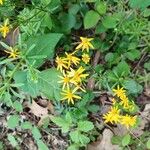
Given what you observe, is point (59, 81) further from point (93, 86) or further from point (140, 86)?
point (140, 86)

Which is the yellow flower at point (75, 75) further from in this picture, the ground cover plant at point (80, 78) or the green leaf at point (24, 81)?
the green leaf at point (24, 81)

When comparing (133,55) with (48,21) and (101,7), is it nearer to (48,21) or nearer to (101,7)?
(101,7)

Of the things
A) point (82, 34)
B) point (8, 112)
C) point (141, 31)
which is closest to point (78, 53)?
point (82, 34)

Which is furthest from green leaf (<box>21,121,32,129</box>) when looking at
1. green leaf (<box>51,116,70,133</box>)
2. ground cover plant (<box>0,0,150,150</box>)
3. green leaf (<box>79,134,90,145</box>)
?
green leaf (<box>79,134,90,145</box>)

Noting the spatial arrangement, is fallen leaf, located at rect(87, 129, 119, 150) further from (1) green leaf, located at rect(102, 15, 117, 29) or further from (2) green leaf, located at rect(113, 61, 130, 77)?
(1) green leaf, located at rect(102, 15, 117, 29)

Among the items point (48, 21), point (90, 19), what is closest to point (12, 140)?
point (48, 21)

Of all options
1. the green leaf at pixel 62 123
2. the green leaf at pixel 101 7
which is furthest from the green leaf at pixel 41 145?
the green leaf at pixel 101 7
